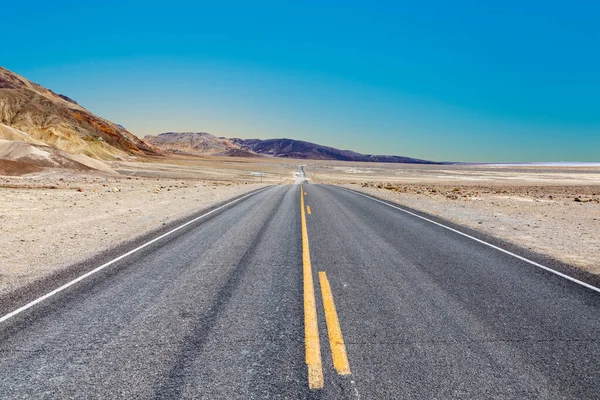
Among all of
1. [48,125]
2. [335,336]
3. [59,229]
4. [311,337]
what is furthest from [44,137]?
[335,336]

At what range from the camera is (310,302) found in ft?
16.0

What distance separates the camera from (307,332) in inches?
157

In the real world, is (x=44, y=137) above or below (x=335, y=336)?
above

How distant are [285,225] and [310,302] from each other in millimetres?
6609

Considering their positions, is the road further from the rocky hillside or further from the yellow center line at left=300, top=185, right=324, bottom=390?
the rocky hillside

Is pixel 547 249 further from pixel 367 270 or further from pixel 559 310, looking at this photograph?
pixel 367 270

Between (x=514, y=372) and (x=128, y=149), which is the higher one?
(x=128, y=149)

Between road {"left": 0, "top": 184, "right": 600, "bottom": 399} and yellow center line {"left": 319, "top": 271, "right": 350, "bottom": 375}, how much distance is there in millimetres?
18

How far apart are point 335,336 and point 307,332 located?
13.0 inches

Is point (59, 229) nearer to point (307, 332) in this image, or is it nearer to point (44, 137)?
point (307, 332)

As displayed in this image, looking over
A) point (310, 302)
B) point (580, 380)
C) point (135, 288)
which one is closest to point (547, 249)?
point (580, 380)

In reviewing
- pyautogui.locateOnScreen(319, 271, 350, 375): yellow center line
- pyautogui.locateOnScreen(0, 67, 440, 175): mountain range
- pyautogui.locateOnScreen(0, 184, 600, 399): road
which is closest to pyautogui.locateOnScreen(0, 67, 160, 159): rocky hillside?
pyautogui.locateOnScreen(0, 67, 440, 175): mountain range

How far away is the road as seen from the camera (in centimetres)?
309

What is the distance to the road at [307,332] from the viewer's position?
3086 mm
